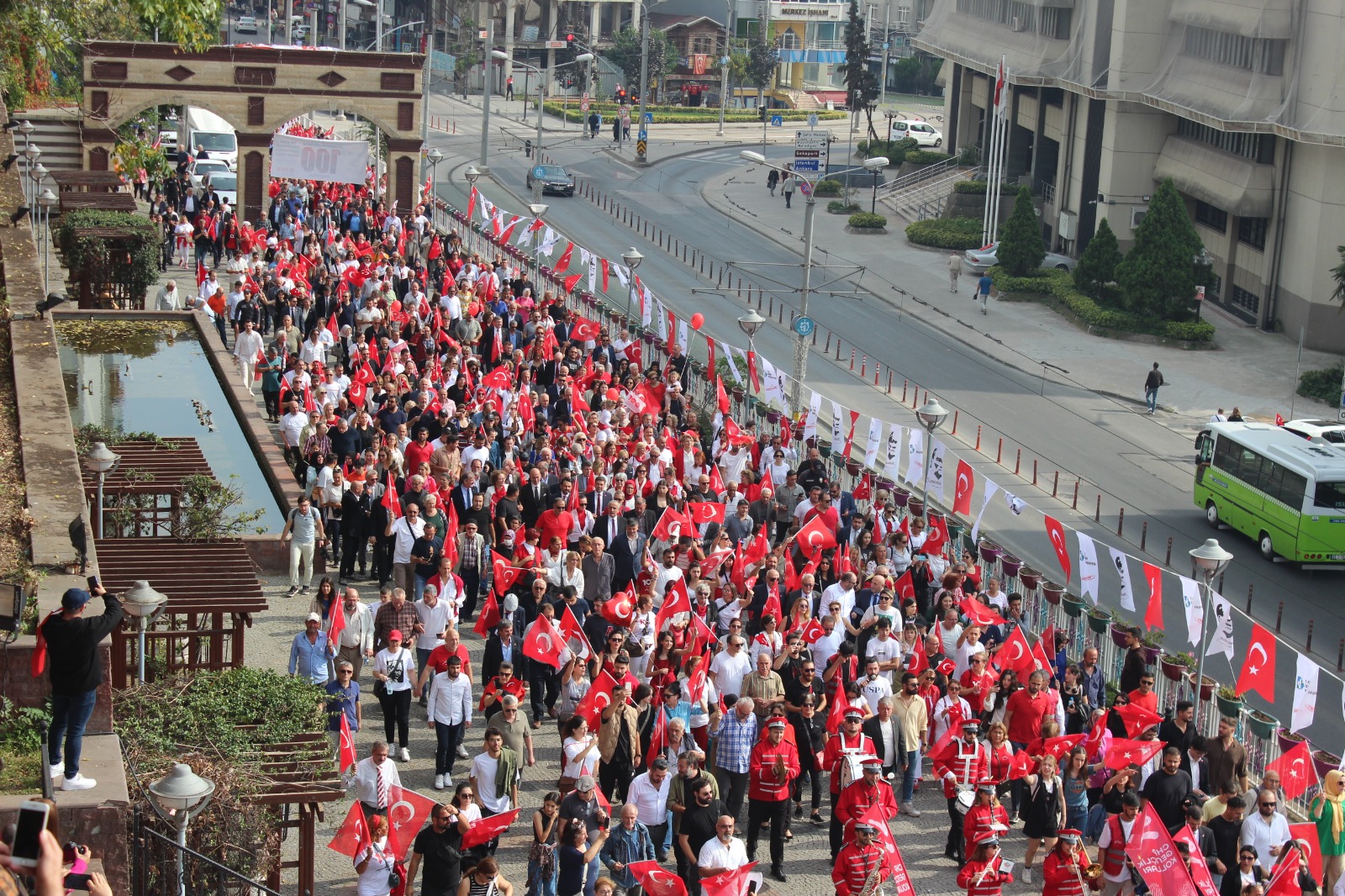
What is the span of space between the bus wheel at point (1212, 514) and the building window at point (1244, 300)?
20.0m

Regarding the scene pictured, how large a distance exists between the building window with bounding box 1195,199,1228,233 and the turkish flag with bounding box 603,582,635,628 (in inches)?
1598

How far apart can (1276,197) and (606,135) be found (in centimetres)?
5004

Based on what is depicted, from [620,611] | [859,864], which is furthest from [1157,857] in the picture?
[620,611]

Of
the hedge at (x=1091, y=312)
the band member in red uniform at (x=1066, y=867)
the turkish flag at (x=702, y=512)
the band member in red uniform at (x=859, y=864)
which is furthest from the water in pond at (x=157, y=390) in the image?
the hedge at (x=1091, y=312)

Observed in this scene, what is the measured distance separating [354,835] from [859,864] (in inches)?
158

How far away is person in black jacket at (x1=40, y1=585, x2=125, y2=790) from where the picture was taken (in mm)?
12984

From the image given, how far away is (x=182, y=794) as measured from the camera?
12289 millimetres

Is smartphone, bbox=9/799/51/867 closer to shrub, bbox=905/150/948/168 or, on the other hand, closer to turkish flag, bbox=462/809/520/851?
turkish flag, bbox=462/809/520/851

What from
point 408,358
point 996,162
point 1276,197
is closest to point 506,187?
point 996,162

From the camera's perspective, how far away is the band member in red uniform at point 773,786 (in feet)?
54.2

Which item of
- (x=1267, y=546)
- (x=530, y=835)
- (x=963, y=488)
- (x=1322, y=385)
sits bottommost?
(x=1267, y=546)

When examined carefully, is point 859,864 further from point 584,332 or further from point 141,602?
point 584,332

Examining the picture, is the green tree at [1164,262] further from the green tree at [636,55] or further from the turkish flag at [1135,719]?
the green tree at [636,55]

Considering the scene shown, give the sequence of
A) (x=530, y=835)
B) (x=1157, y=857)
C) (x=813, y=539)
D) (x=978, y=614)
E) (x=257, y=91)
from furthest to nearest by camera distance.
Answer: (x=257, y=91) < (x=813, y=539) < (x=978, y=614) < (x=530, y=835) < (x=1157, y=857)
